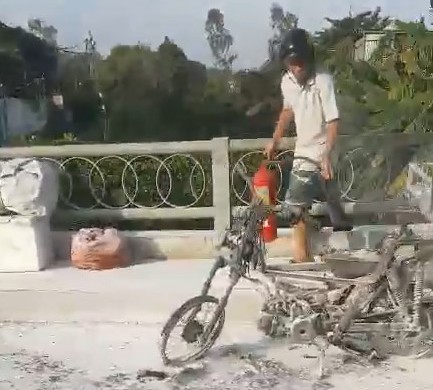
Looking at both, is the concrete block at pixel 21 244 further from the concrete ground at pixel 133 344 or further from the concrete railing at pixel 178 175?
the concrete railing at pixel 178 175

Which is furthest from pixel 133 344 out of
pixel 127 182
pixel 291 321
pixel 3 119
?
pixel 3 119

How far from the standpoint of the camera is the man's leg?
4.49 m

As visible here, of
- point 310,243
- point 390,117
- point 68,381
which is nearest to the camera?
point 68,381

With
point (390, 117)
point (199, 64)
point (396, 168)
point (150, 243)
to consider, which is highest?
point (199, 64)

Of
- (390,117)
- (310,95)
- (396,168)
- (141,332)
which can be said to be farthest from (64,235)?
(390,117)

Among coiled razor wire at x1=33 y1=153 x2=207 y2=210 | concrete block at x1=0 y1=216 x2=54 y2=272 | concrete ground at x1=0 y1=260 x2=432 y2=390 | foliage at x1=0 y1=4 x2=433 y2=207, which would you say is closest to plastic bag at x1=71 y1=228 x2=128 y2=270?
concrete ground at x1=0 y1=260 x2=432 y2=390

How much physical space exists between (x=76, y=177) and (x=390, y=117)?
2.73 m

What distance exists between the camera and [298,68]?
446 cm

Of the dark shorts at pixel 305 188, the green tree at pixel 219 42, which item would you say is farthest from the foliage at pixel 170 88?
the dark shorts at pixel 305 188

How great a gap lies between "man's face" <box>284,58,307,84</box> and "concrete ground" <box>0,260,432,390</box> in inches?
50.4

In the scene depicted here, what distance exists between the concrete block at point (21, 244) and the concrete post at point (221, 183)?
3.88ft

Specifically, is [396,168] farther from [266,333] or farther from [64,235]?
[64,235]

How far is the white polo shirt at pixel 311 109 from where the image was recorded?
447cm

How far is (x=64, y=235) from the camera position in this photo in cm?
525
